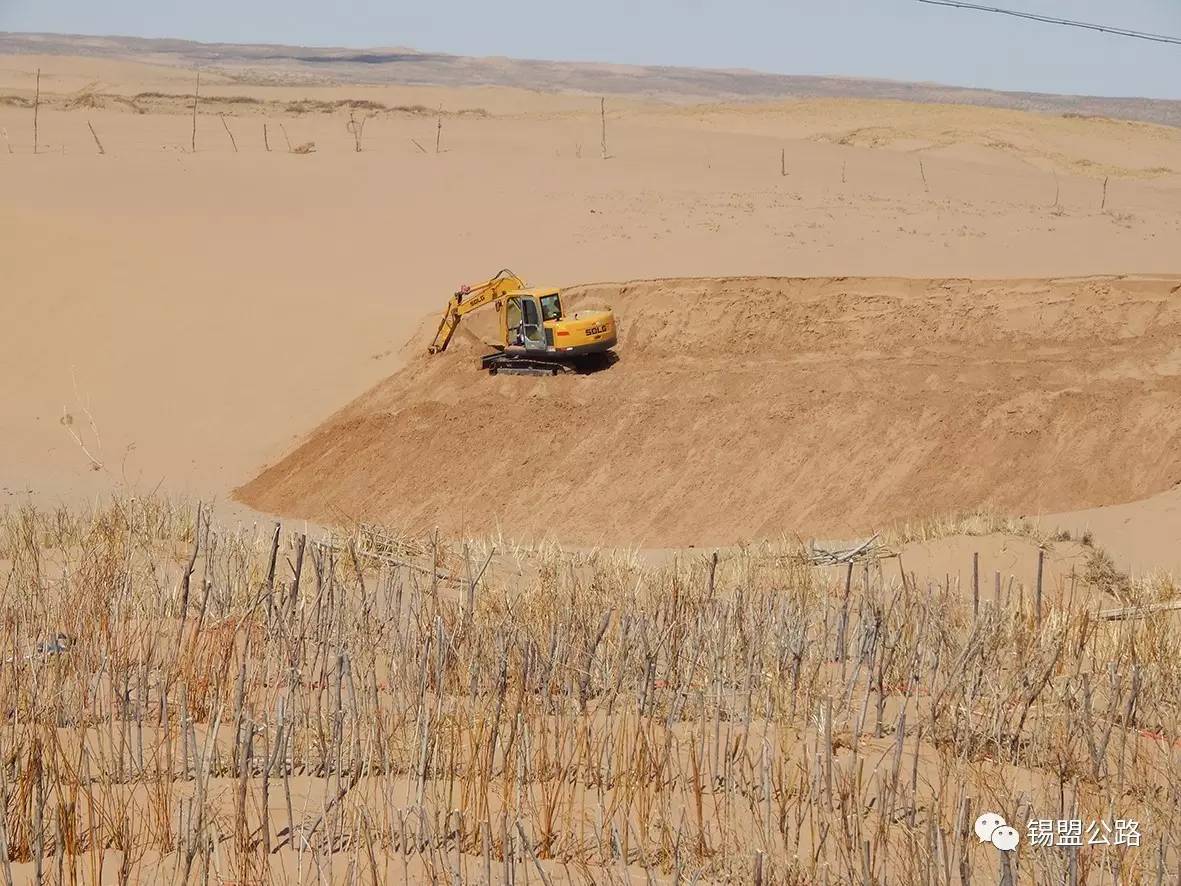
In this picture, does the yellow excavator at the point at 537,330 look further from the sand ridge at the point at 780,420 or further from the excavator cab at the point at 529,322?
the sand ridge at the point at 780,420

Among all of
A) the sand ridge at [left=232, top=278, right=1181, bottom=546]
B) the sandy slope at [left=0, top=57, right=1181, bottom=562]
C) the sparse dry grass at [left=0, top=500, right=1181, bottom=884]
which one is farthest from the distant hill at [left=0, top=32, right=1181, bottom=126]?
the sparse dry grass at [left=0, top=500, right=1181, bottom=884]

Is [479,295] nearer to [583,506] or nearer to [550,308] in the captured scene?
[550,308]

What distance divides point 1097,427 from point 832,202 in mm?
14940

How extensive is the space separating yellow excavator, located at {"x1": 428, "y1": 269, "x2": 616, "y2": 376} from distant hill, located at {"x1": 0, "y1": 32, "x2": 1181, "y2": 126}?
108051 millimetres

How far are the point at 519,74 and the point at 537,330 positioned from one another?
5584 inches

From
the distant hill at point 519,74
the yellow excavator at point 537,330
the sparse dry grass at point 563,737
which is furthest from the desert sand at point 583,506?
the distant hill at point 519,74

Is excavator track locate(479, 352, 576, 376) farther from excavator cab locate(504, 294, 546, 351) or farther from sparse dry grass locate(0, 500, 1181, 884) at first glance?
sparse dry grass locate(0, 500, 1181, 884)

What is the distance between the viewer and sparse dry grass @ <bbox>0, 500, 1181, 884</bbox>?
4414 mm

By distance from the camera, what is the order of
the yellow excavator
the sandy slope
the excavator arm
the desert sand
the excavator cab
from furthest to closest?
the sandy slope, the excavator arm, the excavator cab, the yellow excavator, the desert sand

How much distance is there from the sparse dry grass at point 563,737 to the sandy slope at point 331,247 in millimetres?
12754

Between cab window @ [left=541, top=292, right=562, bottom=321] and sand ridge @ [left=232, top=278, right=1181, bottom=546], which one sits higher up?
cab window @ [left=541, top=292, right=562, bottom=321]

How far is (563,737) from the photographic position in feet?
17.1

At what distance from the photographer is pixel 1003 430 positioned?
18.0 metres

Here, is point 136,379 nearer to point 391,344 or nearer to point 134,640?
point 391,344
